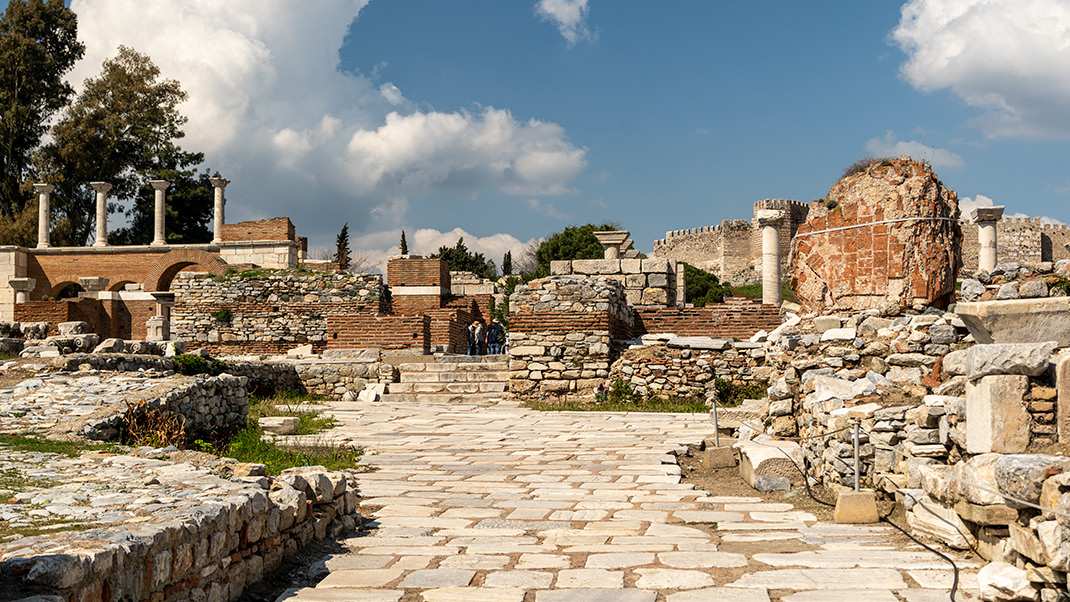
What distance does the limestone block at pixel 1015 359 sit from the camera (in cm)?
396

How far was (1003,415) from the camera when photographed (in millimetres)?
3982

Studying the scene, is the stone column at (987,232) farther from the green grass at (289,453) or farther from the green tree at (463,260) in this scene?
the green tree at (463,260)

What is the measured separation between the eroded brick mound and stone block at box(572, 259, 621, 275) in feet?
16.8

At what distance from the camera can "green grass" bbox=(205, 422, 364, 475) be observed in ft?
23.6

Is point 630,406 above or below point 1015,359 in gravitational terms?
below

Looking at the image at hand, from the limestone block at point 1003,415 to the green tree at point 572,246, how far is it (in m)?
36.9

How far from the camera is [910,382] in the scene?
20.4 feet

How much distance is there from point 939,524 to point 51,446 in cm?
568

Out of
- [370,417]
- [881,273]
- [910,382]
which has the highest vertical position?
[881,273]

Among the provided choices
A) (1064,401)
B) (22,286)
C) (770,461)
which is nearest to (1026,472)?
(1064,401)

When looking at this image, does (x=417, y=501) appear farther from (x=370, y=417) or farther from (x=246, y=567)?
(x=370, y=417)

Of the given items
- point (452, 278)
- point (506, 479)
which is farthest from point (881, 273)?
point (452, 278)

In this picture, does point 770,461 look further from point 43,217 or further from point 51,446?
point 43,217

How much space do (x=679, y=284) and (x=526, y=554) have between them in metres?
13.0
